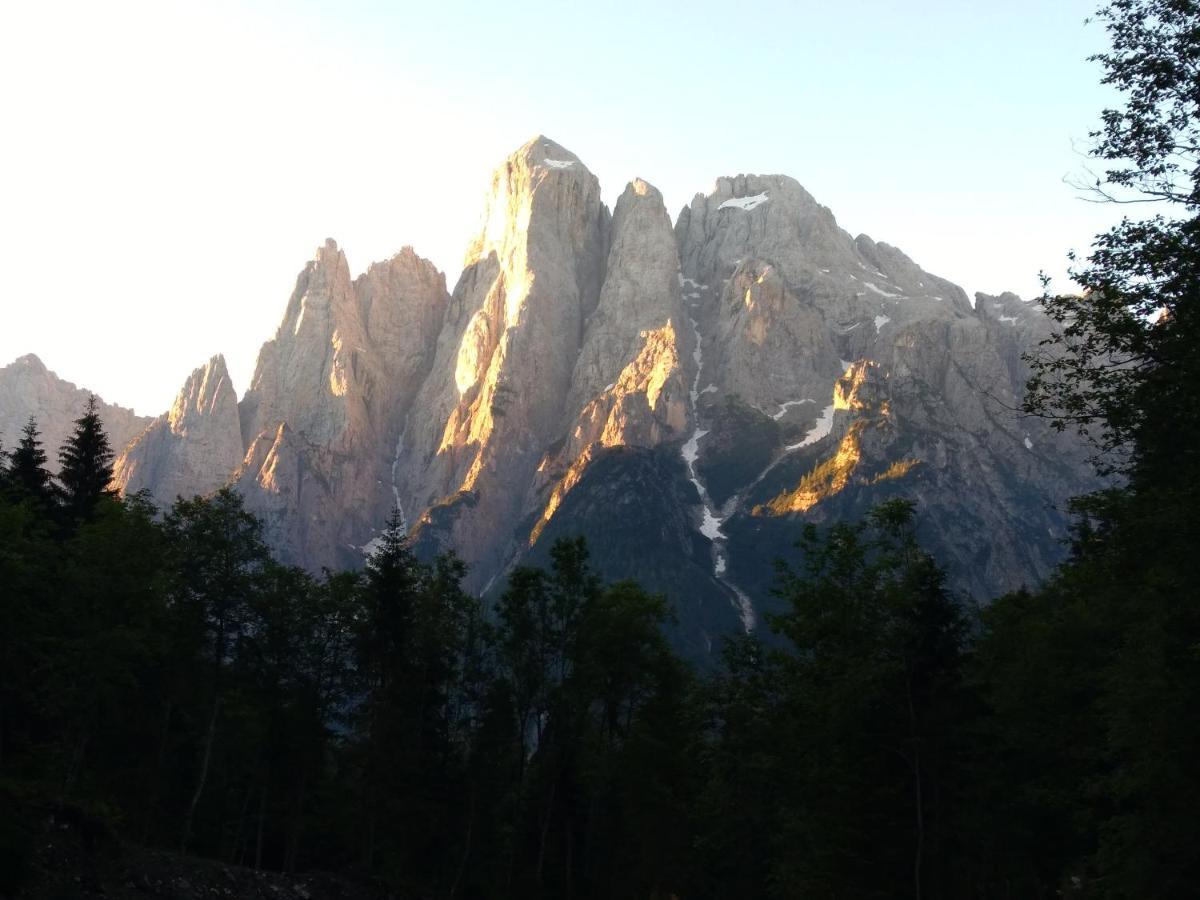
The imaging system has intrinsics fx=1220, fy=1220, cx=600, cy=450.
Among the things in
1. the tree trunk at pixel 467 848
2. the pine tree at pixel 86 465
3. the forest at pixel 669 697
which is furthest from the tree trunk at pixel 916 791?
the pine tree at pixel 86 465

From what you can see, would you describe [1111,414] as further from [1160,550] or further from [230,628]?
[230,628]

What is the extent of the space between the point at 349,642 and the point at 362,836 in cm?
901

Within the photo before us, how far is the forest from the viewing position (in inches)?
973

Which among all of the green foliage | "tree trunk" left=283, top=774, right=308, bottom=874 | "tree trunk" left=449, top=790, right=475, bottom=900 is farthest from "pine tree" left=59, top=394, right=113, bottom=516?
the green foliage

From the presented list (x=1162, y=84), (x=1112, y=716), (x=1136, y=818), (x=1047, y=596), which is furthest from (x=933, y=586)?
(x=1047, y=596)

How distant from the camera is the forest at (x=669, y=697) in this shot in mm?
24703

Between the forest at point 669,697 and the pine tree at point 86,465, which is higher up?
the pine tree at point 86,465

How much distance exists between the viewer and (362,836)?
55312 millimetres

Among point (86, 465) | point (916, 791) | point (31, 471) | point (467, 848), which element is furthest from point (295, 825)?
point (916, 791)

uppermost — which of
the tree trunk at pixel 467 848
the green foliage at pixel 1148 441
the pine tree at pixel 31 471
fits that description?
the pine tree at pixel 31 471

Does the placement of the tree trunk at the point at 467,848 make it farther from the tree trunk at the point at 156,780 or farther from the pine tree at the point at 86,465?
the pine tree at the point at 86,465

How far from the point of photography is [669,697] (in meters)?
57.0

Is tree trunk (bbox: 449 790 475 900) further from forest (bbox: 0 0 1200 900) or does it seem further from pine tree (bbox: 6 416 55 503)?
pine tree (bbox: 6 416 55 503)

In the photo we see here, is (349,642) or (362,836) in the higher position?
(349,642)
